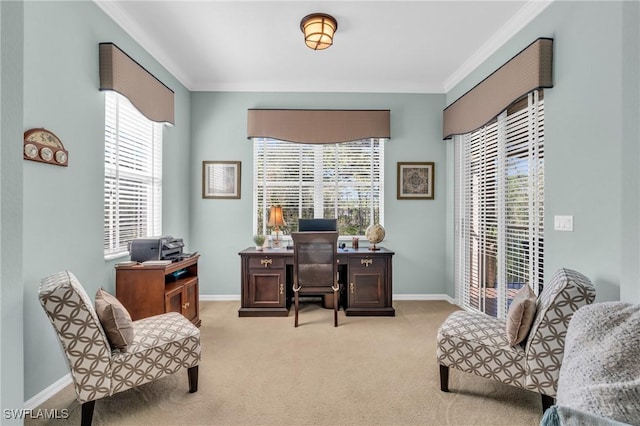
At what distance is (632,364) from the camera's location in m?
0.96

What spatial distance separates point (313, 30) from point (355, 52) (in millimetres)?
768

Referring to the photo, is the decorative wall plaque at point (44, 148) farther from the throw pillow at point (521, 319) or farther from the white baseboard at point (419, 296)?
the white baseboard at point (419, 296)

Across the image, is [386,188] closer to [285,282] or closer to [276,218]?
[276,218]

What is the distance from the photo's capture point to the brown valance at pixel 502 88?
2352 mm

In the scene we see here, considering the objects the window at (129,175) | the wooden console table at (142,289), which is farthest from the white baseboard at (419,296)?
the window at (129,175)

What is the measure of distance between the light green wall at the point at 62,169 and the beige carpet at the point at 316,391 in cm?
58

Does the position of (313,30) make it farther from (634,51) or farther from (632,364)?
(632,364)

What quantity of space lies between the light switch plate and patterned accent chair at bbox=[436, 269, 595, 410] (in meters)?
0.43

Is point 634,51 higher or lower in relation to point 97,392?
higher

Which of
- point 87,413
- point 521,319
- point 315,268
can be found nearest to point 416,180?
point 315,268

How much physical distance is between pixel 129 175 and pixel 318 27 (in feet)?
7.17

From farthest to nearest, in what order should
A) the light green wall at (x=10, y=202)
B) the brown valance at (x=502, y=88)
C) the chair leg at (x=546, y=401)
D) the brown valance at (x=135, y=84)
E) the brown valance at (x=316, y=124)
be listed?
the brown valance at (x=316, y=124)
the brown valance at (x=135, y=84)
the brown valance at (x=502, y=88)
the chair leg at (x=546, y=401)
the light green wall at (x=10, y=202)

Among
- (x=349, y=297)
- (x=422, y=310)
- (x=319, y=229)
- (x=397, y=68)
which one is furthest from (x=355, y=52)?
(x=422, y=310)

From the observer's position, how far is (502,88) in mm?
2832
